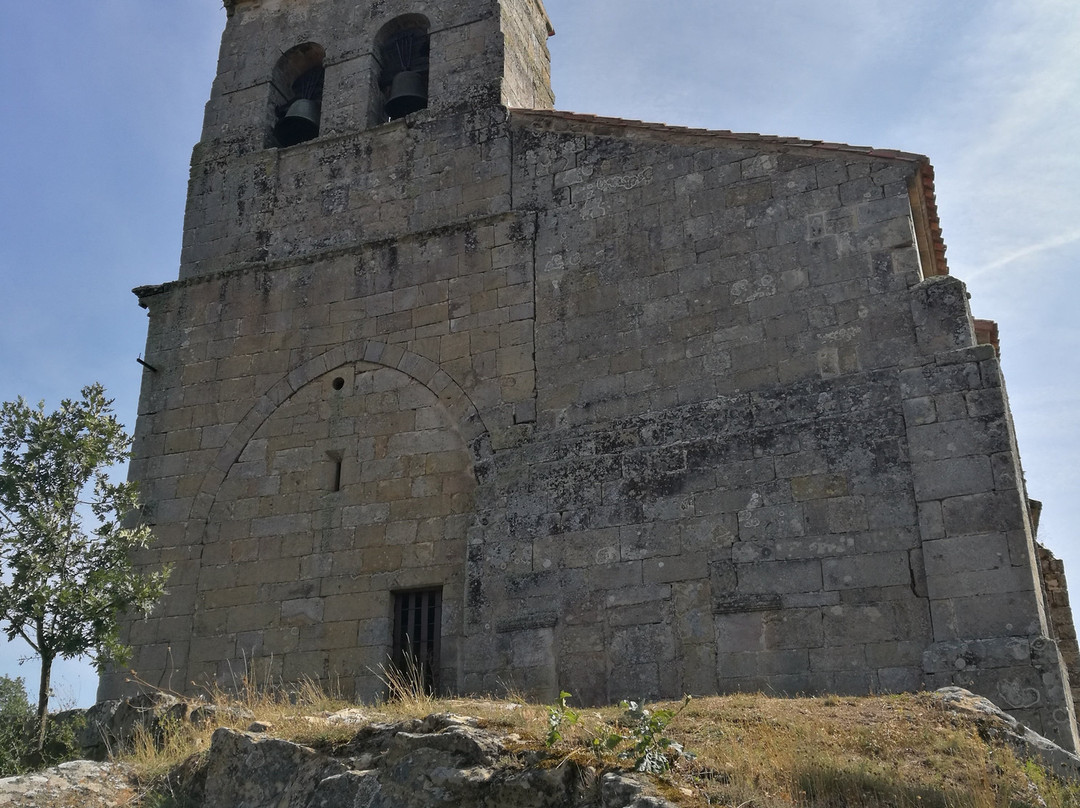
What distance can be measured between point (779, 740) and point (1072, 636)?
6386 millimetres

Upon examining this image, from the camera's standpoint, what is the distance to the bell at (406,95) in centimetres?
1276

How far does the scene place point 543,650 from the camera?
9227 millimetres

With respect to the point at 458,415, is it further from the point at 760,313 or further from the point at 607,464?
the point at 760,313

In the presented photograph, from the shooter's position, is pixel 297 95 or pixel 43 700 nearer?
pixel 43 700

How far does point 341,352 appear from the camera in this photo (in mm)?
11469

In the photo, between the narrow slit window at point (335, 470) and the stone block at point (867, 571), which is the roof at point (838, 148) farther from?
the narrow slit window at point (335, 470)

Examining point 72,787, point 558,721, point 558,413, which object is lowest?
point 72,787

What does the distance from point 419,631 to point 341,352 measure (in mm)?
3129

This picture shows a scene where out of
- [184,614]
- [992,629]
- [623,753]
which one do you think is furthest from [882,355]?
[184,614]

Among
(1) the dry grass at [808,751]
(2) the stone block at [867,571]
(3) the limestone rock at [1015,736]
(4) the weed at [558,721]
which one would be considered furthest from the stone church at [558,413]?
(4) the weed at [558,721]

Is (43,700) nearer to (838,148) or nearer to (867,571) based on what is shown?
(867,571)

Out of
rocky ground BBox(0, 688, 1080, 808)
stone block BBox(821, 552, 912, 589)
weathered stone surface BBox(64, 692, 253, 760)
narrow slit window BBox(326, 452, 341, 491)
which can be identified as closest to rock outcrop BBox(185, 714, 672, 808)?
rocky ground BBox(0, 688, 1080, 808)

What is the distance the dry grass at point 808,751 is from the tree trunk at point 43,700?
5.77 feet

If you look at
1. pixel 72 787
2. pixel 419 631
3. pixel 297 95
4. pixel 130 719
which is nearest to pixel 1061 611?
pixel 419 631
